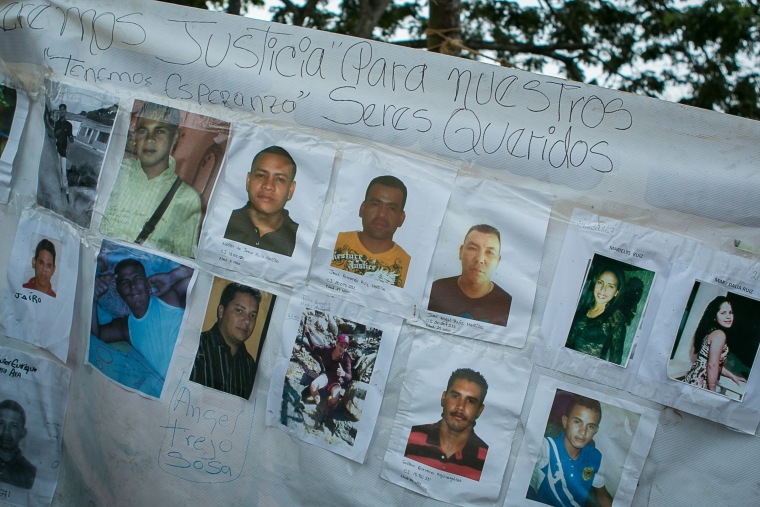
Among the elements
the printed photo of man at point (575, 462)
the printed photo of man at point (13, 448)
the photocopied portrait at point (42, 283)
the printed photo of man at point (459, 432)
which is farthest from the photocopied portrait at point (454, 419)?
the printed photo of man at point (13, 448)

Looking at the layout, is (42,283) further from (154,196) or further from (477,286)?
(477,286)

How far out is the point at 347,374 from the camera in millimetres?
1956

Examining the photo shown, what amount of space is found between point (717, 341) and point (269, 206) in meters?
1.23

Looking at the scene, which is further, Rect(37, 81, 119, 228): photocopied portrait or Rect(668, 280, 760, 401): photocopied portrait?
Rect(37, 81, 119, 228): photocopied portrait

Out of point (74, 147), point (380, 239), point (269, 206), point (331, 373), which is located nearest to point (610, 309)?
point (380, 239)

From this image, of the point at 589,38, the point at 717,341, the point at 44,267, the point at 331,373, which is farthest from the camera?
the point at 589,38

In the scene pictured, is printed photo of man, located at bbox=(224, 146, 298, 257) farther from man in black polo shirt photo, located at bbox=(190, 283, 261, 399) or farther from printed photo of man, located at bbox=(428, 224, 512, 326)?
printed photo of man, located at bbox=(428, 224, 512, 326)

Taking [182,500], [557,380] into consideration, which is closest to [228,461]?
[182,500]

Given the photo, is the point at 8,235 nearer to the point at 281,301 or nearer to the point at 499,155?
the point at 281,301

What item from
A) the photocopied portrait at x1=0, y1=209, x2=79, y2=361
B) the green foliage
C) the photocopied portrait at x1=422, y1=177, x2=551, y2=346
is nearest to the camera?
the photocopied portrait at x1=422, y1=177, x2=551, y2=346

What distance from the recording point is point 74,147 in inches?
86.7

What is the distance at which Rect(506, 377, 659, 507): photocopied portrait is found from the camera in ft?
5.82

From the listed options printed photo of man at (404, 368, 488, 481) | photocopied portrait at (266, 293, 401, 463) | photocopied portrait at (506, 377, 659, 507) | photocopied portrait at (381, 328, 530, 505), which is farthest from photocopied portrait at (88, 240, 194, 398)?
photocopied portrait at (506, 377, 659, 507)

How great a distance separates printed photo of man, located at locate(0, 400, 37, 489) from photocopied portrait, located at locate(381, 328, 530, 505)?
3.93 feet
